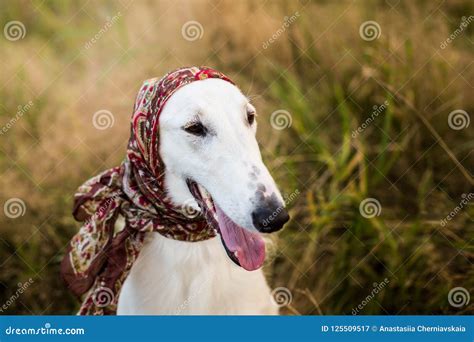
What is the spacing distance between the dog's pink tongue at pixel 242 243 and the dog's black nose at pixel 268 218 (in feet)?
0.79

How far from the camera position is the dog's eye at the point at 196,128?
9.38 ft

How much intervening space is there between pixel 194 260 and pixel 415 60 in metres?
2.28

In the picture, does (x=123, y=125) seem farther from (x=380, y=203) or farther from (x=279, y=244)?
(x=380, y=203)

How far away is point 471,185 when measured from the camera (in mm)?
4371

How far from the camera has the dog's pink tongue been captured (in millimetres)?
2910

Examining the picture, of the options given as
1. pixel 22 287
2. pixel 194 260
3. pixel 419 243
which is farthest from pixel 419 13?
pixel 22 287

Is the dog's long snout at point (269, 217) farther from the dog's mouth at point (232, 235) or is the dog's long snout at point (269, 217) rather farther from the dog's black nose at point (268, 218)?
the dog's mouth at point (232, 235)

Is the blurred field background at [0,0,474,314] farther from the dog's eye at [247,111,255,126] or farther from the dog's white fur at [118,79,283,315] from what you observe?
the dog's eye at [247,111,255,126]

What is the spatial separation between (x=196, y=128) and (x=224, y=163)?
0.62 ft

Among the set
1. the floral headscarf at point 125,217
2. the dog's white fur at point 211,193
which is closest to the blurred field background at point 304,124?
the dog's white fur at point 211,193

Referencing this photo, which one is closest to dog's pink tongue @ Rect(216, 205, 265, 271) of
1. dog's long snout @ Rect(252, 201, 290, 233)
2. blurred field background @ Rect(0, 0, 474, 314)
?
dog's long snout @ Rect(252, 201, 290, 233)

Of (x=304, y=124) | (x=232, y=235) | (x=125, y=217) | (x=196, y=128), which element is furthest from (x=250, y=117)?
(x=304, y=124)

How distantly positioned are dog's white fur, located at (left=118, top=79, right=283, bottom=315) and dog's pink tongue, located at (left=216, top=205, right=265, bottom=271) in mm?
129

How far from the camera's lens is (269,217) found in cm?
269
